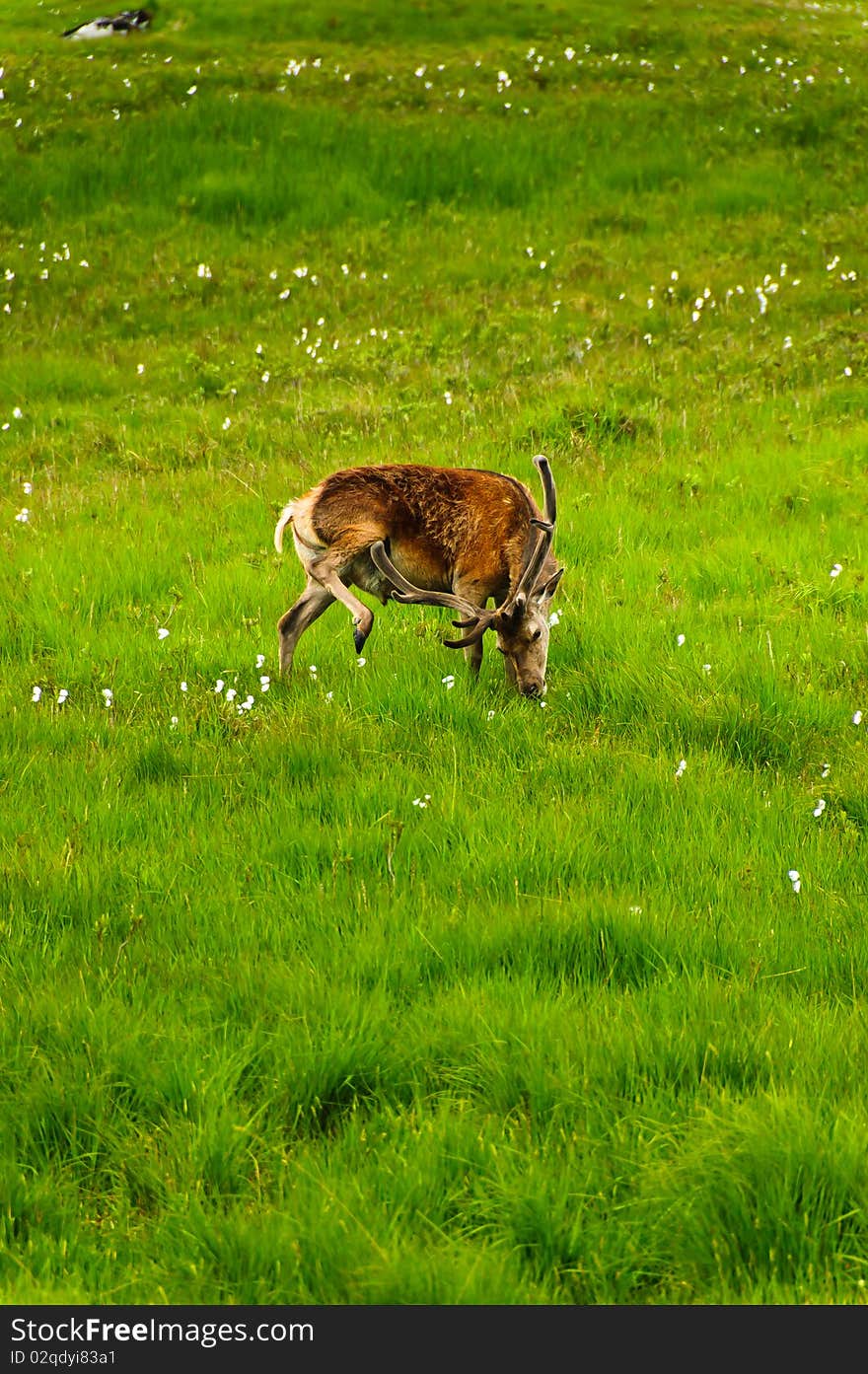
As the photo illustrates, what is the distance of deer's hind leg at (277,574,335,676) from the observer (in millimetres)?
8961

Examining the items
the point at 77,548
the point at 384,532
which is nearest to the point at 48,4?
the point at 77,548

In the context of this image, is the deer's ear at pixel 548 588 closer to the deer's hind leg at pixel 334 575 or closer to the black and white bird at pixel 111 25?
the deer's hind leg at pixel 334 575

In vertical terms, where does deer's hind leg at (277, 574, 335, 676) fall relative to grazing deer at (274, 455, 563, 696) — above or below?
below

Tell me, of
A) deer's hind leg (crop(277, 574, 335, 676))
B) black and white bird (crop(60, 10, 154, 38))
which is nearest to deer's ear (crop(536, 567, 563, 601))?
deer's hind leg (crop(277, 574, 335, 676))

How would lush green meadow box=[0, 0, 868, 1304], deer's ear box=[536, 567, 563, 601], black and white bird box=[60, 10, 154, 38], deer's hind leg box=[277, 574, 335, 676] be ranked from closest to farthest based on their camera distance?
lush green meadow box=[0, 0, 868, 1304] < deer's ear box=[536, 567, 563, 601] < deer's hind leg box=[277, 574, 335, 676] < black and white bird box=[60, 10, 154, 38]

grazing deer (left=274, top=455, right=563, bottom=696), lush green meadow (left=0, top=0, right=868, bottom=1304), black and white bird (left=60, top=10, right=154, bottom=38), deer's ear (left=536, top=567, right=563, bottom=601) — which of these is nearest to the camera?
lush green meadow (left=0, top=0, right=868, bottom=1304)

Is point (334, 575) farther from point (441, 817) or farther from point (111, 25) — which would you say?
point (111, 25)

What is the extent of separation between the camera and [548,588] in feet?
27.4

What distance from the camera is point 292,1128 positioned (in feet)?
15.3

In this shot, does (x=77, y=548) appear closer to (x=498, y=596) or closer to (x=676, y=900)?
(x=498, y=596)

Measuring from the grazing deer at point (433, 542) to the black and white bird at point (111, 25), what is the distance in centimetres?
3030

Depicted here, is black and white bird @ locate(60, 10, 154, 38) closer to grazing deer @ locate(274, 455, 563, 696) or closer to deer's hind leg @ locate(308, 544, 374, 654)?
grazing deer @ locate(274, 455, 563, 696)

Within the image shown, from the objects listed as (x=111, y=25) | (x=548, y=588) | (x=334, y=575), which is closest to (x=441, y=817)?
(x=548, y=588)

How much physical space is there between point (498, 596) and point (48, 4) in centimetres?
3725
